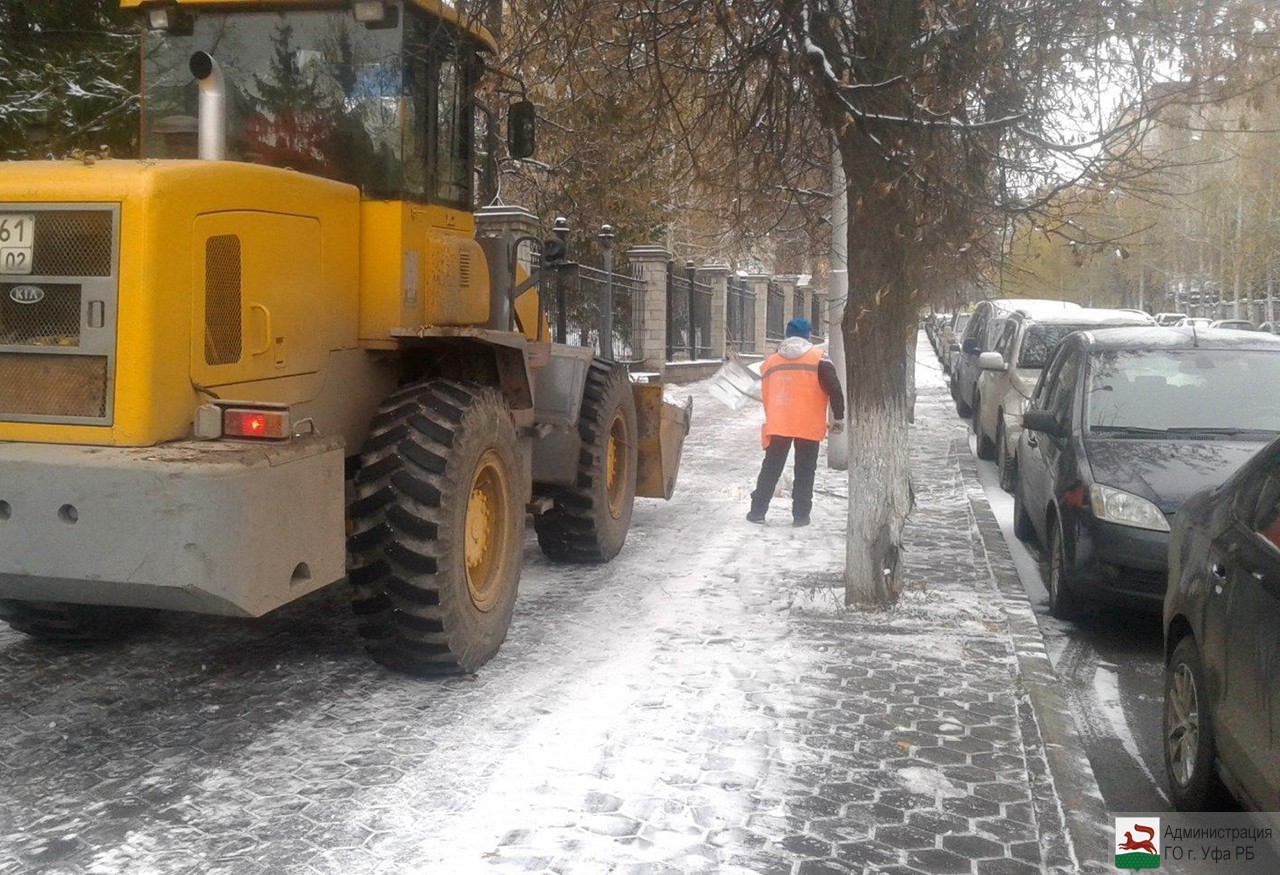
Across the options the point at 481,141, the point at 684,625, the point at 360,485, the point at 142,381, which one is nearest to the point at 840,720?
the point at 684,625

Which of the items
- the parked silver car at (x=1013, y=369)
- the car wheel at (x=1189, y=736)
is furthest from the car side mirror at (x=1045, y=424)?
the parked silver car at (x=1013, y=369)

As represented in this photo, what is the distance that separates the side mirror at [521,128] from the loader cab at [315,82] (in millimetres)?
844

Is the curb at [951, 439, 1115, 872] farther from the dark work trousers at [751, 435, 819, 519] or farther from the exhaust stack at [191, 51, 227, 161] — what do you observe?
the exhaust stack at [191, 51, 227, 161]

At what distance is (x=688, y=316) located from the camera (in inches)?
918

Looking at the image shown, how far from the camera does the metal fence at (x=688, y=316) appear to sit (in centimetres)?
2192

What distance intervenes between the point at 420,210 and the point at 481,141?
107 centimetres

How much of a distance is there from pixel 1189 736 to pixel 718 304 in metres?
20.5

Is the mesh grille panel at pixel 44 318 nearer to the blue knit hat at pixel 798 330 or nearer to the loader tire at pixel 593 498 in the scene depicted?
the loader tire at pixel 593 498

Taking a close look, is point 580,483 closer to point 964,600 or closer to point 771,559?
point 771,559

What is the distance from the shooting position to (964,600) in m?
7.47

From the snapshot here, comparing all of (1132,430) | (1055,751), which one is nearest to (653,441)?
(1132,430)

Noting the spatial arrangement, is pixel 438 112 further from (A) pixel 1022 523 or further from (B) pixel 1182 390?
(A) pixel 1022 523

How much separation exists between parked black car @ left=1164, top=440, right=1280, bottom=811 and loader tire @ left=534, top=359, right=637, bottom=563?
390cm

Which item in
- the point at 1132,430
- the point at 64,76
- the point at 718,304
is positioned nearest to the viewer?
the point at 1132,430
